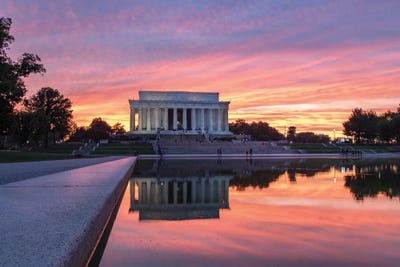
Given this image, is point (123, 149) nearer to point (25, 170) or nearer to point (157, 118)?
point (157, 118)

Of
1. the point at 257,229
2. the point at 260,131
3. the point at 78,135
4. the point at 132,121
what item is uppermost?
the point at 132,121

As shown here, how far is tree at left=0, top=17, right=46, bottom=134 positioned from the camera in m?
29.1

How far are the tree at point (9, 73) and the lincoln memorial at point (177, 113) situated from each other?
62053mm

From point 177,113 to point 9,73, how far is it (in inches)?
2894

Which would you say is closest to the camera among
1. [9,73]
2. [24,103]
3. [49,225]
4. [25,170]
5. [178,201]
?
[49,225]

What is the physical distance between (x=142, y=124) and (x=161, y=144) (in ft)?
93.8

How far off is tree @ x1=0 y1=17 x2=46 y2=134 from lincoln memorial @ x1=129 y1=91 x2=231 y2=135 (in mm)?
62053

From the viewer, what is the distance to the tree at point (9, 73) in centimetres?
2906

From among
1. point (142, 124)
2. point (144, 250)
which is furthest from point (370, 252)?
point (142, 124)

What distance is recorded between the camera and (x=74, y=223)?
6.34 m

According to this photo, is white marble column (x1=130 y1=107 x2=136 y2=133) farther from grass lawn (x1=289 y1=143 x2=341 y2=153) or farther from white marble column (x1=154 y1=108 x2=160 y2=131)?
grass lawn (x1=289 y1=143 x2=341 y2=153)

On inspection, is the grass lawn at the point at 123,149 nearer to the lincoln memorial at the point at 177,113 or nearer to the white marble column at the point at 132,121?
the lincoln memorial at the point at 177,113

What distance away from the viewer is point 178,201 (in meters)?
12.4

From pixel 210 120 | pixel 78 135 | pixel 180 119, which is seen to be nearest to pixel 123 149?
pixel 210 120
